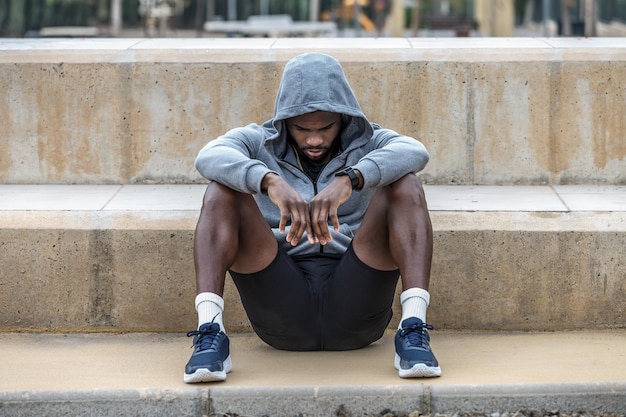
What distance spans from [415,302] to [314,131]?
0.81 m

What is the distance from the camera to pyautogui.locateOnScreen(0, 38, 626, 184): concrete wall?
20.4 ft

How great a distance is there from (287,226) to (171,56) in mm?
1858

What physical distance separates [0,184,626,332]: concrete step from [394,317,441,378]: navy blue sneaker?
2.76 feet

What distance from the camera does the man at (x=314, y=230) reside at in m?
4.52

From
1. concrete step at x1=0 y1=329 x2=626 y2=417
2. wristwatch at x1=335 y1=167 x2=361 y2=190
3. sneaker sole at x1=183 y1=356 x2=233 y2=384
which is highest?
wristwatch at x1=335 y1=167 x2=361 y2=190

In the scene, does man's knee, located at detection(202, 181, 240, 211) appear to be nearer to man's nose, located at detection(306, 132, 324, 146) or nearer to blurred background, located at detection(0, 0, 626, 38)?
man's nose, located at detection(306, 132, 324, 146)

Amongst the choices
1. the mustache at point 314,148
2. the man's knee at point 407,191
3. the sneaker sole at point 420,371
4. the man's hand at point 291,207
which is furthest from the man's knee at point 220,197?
the sneaker sole at point 420,371

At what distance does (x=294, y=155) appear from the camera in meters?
4.89

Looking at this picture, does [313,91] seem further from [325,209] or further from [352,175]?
[325,209]

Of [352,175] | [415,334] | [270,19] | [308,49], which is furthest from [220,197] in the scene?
[270,19]

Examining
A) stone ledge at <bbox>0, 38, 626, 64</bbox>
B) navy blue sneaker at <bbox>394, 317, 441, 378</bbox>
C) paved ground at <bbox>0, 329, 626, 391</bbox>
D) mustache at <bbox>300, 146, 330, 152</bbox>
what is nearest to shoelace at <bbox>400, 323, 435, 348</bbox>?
navy blue sneaker at <bbox>394, 317, 441, 378</bbox>

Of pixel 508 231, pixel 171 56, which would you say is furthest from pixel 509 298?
pixel 171 56

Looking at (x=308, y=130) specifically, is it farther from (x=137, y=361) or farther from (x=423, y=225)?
(x=137, y=361)

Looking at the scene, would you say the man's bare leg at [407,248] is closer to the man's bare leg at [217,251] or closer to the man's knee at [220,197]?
the man's bare leg at [217,251]
